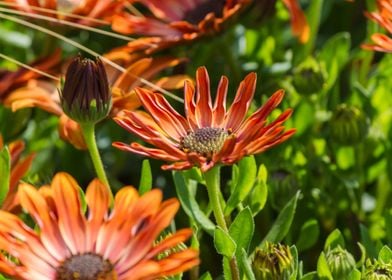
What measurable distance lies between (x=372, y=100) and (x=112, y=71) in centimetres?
37

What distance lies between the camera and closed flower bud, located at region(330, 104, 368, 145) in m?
1.36

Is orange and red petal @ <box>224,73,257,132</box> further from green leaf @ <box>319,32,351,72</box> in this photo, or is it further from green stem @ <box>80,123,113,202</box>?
green leaf @ <box>319,32,351,72</box>

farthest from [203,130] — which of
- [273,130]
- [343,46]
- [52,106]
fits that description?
[343,46]

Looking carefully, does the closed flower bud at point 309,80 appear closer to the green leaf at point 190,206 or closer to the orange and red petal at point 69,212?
the green leaf at point 190,206

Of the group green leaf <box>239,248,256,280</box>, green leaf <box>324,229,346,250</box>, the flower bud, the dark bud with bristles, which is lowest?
green leaf <box>324,229,346,250</box>

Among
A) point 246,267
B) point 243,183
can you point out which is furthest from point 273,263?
point 243,183

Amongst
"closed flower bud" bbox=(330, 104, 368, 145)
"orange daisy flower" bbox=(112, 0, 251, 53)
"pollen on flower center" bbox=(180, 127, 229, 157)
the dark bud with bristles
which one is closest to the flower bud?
"pollen on flower center" bbox=(180, 127, 229, 157)

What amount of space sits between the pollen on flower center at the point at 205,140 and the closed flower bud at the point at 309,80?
0.32 m

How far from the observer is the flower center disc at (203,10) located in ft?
5.34

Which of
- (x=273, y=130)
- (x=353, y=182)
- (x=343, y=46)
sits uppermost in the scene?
(x=273, y=130)

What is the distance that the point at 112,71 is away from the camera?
4.99 feet

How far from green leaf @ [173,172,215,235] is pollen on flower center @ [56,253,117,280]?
20 centimetres

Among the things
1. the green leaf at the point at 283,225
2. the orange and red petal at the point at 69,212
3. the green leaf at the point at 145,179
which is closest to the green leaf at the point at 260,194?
the green leaf at the point at 283,225

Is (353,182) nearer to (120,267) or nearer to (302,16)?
(302,16)
